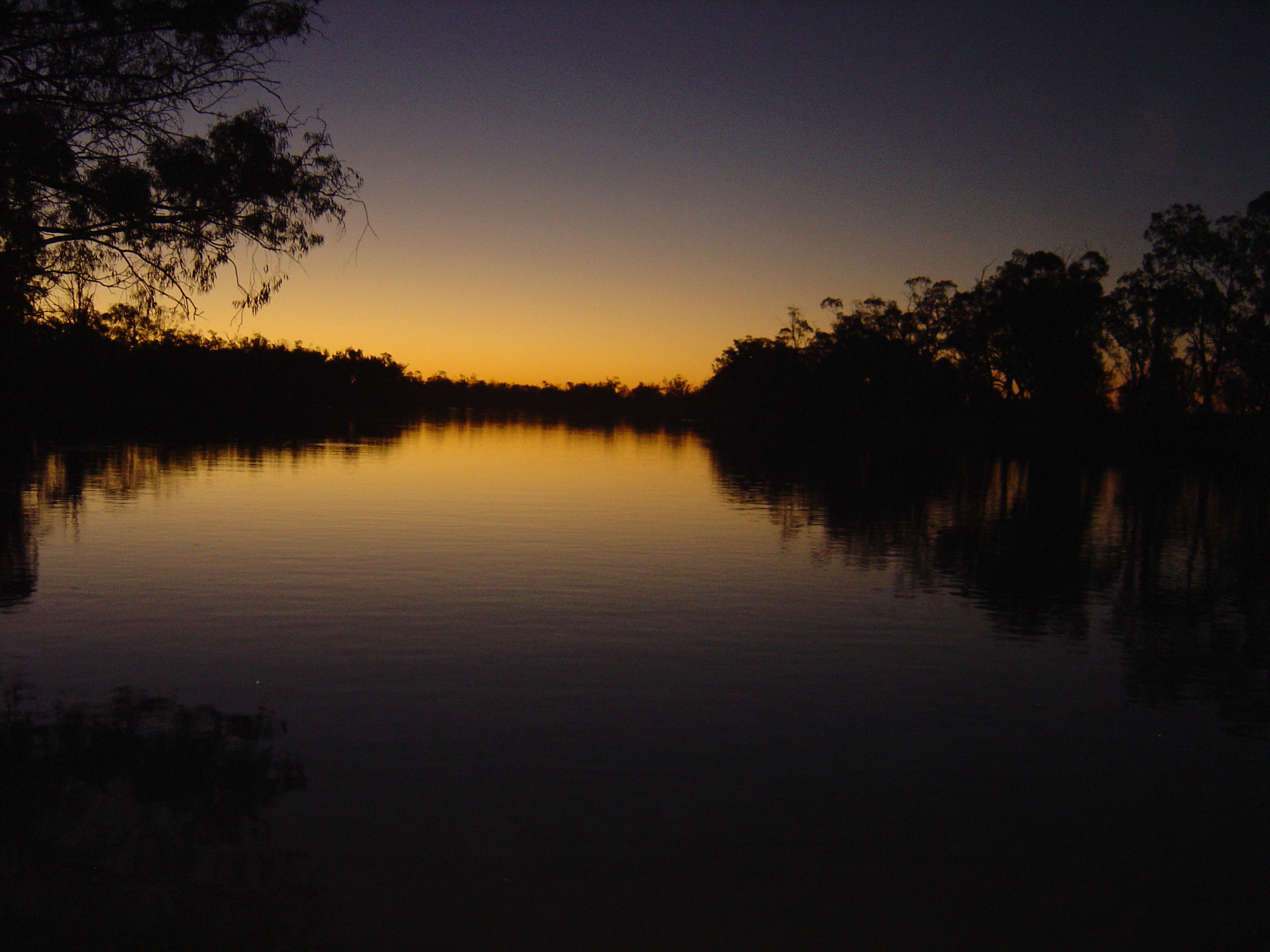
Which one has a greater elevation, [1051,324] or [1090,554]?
[1051,324]

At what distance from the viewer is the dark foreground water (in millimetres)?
4398

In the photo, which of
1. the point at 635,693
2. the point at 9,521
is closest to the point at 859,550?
the point at 635,693

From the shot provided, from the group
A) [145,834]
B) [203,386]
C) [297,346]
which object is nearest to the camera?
[145,834]

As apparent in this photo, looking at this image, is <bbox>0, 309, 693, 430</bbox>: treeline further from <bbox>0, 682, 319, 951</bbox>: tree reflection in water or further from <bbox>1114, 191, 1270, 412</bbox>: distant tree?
<bbox>1114, 191, 1270, 412</bbox>: distant tree

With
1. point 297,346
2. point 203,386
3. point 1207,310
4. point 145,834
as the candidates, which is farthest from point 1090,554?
point 297,346

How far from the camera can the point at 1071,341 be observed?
62719 millimetres

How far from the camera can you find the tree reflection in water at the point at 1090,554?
9.20 metres

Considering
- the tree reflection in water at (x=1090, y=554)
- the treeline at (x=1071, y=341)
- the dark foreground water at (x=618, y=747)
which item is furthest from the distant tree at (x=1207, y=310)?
the dark foreground water at (x=618, y=747)

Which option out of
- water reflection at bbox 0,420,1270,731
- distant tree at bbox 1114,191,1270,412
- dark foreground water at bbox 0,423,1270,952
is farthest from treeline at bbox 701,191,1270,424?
dark foreground water at bbox 0,423,1270,952

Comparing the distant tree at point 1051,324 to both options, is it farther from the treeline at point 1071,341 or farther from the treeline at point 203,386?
the treeline at point 203,386

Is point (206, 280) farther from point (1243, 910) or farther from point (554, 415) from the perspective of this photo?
point (554, 415)

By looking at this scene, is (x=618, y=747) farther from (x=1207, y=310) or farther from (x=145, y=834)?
(x=1207, y=310)

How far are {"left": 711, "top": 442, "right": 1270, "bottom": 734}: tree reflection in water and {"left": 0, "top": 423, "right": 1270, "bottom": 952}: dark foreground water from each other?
103mm

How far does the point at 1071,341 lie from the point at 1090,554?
Answer: 5175 cm
